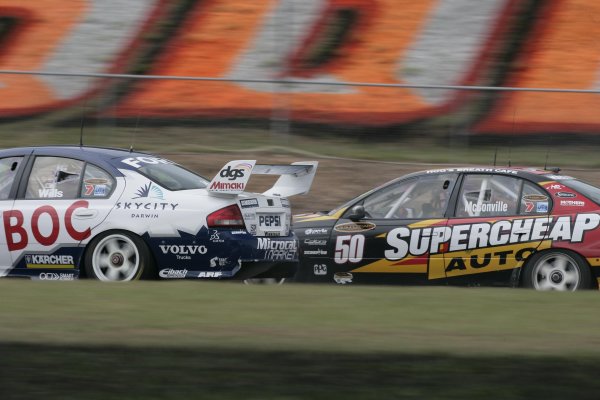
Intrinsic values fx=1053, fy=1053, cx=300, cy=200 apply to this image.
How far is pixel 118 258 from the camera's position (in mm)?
9273

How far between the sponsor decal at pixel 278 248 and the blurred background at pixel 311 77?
148 inches

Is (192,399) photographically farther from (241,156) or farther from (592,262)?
(241,156)

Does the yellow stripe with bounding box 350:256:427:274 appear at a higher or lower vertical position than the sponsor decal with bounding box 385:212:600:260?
lower

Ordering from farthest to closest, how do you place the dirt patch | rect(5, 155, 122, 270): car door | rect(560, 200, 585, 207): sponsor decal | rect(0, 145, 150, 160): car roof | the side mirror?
the dirt patch → the side mirror → rect(560, 200, 585, 207): sponsor decal → rect(0, 145, 150, 160): car roof → rect(5, 155, 122, 270): car door

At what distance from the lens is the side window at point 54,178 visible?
9.52 metres

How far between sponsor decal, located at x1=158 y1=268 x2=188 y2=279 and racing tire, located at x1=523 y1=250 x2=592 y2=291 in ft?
10.3

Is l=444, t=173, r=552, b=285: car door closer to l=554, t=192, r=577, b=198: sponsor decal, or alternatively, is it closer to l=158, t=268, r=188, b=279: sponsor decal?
l=554, t=192, r=577, b=198: sponsor decal

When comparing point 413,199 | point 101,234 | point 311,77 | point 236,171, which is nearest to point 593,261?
point 413,199

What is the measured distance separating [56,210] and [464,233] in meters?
3.75

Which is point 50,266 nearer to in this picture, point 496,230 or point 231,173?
point 231,173

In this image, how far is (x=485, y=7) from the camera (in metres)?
22.2

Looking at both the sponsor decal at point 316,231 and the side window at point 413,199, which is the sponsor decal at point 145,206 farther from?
the side window at point 413,199

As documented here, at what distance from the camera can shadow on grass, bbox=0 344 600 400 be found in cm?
416

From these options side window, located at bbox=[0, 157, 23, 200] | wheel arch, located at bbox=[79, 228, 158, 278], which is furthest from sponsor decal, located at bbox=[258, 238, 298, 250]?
side window, located at bbox=[0, 157, 23, 200]
